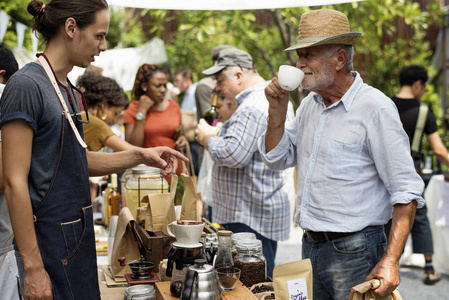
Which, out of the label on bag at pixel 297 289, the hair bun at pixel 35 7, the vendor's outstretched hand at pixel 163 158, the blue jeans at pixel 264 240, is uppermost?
the hair bun at pixel 35 7

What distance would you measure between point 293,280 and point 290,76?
74cm

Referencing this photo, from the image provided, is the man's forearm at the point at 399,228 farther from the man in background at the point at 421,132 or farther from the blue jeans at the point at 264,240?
the man in background at the point at 421,132

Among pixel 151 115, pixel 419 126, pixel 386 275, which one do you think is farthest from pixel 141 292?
pixel 419 126

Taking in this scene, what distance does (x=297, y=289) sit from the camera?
5.85 ft

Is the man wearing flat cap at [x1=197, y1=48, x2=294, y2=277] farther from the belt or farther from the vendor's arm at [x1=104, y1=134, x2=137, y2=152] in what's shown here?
the belt

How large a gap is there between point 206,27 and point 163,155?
4196mm

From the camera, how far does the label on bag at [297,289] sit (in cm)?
177

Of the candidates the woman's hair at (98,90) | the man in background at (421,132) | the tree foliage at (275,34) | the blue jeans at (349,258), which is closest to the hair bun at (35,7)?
the blue jeans at (349,258)

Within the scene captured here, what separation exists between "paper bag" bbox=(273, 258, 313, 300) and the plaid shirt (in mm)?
1211

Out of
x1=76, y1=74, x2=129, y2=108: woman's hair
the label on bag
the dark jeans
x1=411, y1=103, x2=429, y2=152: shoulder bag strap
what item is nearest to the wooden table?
the label on bag

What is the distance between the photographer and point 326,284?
210 centimetres

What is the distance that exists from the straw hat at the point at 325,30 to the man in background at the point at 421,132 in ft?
8.92

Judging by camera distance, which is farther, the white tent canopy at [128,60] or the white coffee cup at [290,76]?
the white tent canopy at [128,60]

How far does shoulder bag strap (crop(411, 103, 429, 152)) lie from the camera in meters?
4.55
